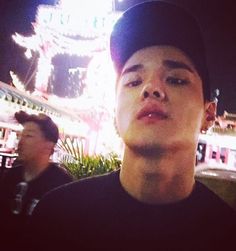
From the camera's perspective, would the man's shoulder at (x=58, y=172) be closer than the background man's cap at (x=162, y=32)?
No

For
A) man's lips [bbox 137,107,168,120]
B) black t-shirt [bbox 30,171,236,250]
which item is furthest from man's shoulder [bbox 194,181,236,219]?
man's lips [bbox 137,107,168,120]

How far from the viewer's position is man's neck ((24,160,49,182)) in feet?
6.77

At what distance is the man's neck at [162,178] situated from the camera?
183 cm

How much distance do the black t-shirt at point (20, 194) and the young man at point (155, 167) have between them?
12cm

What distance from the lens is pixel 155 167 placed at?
1854 millimetres

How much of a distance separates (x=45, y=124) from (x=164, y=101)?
76 centimetres

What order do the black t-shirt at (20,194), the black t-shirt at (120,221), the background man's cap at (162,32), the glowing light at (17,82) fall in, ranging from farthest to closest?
the glowing light at (17,82)
the black t-shirt at (20,194)
the background man's cap at (162,32)
the black t-shirt at (120,221)

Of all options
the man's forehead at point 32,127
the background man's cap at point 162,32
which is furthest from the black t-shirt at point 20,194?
the background man's cap at point 162,32

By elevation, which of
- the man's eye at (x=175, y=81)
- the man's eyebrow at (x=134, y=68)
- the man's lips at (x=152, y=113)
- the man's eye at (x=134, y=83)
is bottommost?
the man's lips at (x=152, y=113)

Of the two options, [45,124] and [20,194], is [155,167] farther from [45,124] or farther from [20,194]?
[20,194]

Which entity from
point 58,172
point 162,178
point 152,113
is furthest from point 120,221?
point 152,113

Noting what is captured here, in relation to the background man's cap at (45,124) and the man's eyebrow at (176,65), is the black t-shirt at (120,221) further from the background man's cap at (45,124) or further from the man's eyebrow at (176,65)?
the man's eyebrow at (176,65)

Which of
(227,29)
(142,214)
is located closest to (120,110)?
(142,214)

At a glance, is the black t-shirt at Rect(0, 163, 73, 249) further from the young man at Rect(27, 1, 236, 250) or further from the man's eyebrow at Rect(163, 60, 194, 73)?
the man's eyebrow at Rect(163, 60, 194, 73)
